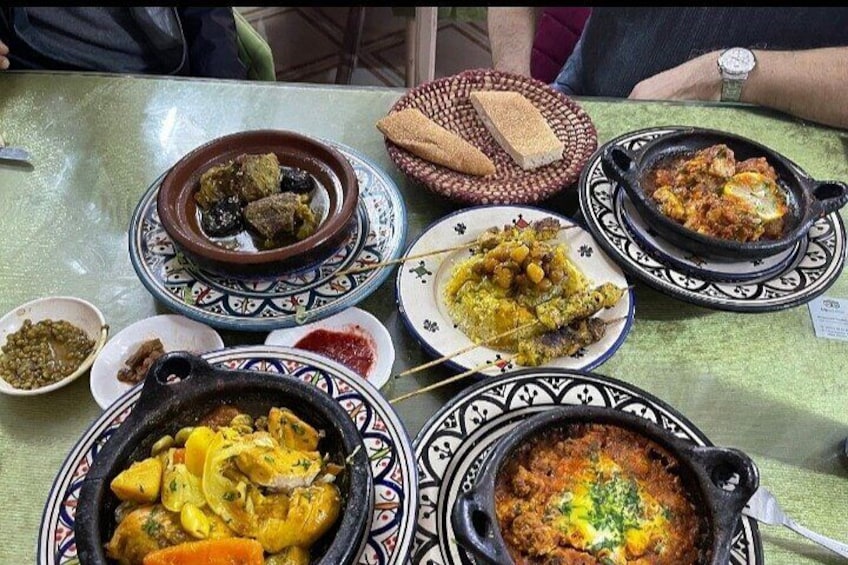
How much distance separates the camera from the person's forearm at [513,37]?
3.08 m

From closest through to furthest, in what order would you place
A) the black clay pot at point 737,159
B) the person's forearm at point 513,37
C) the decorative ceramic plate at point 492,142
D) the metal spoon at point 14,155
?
1. the black clay pot at point 737,159
2. the decorative ceramic plate at point 492,142
3. the metal spoon at point 14,155
4. the person's forearm at point 513,37

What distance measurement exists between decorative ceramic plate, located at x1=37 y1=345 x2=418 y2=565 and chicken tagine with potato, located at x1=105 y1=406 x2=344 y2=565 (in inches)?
4.2

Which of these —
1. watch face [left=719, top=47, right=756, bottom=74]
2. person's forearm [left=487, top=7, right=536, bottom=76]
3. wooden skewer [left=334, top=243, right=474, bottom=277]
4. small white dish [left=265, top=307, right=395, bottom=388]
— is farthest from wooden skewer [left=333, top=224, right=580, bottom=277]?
person's forearm [left=487, top=7, right=536, bottom=76]

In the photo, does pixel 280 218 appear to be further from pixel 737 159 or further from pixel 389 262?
pixel 737 159

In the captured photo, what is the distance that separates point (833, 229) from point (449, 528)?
143 cm

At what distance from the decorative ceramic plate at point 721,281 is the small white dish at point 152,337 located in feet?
3.59

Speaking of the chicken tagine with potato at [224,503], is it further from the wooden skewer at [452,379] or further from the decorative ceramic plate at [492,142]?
the decorative ceramic plate at [492,142]

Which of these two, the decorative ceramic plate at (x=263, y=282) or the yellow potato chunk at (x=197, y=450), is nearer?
the yellow potato chunk at (x=197, y=450)

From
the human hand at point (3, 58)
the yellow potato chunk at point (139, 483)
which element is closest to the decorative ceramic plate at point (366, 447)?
the yellow potato chunk at point (139, 483)

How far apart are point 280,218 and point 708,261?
3.83 feet

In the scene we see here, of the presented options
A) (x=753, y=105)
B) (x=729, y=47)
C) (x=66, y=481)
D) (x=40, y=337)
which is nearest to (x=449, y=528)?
(x=66, y=481)

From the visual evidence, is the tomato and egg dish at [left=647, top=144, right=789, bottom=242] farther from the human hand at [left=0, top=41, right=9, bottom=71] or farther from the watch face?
the human hand at [left=0, top=41, right=9, bottom=71]

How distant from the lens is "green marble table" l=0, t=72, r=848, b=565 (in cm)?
158

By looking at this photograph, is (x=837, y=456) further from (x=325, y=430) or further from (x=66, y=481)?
(x=66, y=481)
